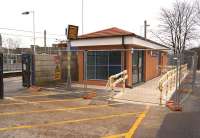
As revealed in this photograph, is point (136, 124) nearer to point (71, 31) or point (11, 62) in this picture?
point (71, 31)

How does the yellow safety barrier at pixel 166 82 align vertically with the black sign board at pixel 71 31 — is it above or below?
below

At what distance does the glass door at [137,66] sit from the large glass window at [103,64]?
4.16 ft

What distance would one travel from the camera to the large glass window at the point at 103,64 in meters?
17.0

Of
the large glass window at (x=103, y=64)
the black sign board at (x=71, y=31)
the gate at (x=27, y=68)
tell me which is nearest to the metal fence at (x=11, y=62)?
the gate at (x=27, y=68)

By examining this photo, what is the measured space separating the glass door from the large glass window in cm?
127

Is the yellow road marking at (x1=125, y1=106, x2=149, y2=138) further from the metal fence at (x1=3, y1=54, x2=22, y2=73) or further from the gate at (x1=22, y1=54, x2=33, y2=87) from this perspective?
the metal fence at (x1=3, y1=54, x2=22, y2=73)

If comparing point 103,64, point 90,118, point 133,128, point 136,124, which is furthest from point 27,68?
point 133,128

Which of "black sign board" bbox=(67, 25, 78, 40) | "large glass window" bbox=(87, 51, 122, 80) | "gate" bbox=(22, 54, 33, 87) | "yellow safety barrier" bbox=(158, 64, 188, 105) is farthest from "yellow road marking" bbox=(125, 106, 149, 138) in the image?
"gate" bbox=(22, 54, 33, 87)

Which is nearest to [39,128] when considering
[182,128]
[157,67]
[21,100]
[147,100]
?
[182,128]

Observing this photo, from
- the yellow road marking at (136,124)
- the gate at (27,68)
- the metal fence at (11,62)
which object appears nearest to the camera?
the yellow road marking at (136,124)

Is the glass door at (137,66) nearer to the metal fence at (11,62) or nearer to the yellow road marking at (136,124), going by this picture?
the yellow road marking at (136,124)

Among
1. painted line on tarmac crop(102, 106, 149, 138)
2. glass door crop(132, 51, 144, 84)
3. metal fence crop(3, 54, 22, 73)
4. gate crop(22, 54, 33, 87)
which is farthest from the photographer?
metal fence crop(3, 54, 22, 73)

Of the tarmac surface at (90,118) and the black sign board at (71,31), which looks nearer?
the tarmac surface at (90,118)

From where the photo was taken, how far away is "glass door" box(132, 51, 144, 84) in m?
17.9
